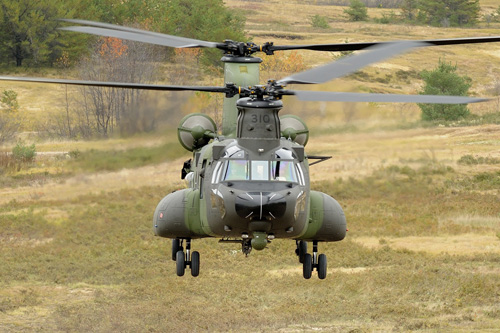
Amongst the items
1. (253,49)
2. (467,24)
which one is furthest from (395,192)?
(467,24)

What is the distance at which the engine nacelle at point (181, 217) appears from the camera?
886 inches

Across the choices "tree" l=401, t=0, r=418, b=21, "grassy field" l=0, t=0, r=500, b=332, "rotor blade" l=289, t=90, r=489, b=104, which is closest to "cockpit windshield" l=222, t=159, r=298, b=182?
"rotor blade" l=289, t=90, r=489, b=104

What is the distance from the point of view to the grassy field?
1209 inches

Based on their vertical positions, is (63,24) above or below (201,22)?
below

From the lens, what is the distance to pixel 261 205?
18.9 meters

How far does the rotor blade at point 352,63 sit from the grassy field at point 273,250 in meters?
6.12

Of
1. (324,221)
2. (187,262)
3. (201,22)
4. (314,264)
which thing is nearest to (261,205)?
(324,221)

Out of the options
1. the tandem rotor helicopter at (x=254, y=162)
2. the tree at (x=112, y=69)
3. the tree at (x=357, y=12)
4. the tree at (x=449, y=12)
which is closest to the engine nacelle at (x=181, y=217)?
the tandem rotor helicopter at (x=254, y=162)

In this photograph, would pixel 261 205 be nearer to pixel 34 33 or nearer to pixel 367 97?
pixel 367 97

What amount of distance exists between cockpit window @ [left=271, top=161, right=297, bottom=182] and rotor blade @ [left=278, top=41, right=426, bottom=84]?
2243 mm

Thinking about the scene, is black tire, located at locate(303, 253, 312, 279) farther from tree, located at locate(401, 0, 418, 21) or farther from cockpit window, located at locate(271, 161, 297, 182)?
tree, located at locate(401, 0, 418, 21)

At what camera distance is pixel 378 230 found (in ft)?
145

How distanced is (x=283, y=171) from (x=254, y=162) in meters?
0.68

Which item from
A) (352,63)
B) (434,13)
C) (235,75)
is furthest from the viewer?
(434,13)
